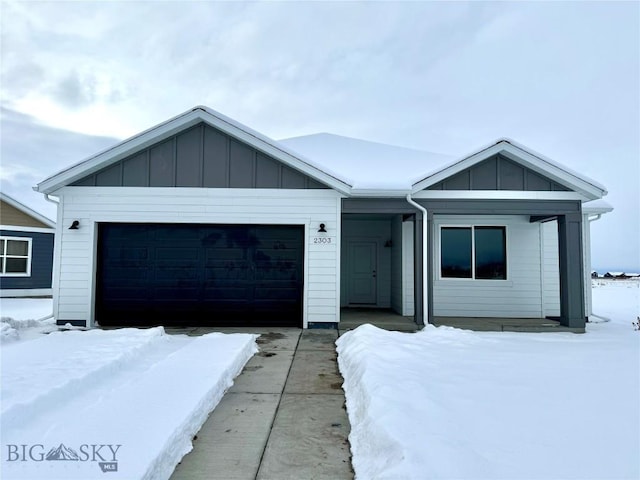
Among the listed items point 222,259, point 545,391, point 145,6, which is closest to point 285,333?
point 222,259

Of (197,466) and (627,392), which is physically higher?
(627,392)

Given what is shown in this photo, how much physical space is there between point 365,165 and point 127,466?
37.6ft

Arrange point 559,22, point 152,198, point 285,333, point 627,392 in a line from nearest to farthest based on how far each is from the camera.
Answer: point 627,392 < point 285,333 < point 152,198 < point 559,22

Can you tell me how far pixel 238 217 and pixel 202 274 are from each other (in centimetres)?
160

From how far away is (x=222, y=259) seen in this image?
346 inches

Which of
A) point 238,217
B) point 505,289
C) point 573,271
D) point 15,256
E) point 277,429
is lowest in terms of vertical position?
point 277,429

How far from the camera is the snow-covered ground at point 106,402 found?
8.19ft

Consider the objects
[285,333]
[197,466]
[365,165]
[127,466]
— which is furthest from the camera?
[365,165]

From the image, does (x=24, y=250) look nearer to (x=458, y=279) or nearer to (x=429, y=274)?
(x=429, y=274)

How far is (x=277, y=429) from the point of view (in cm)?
344

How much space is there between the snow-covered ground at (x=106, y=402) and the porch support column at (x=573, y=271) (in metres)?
7.00

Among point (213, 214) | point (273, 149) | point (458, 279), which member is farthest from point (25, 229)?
point (458, 279)

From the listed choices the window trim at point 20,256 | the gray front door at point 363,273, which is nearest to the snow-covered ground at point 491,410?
the gray front door at point 363,273

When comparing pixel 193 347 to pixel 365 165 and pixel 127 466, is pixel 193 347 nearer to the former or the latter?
pixel 127 466
